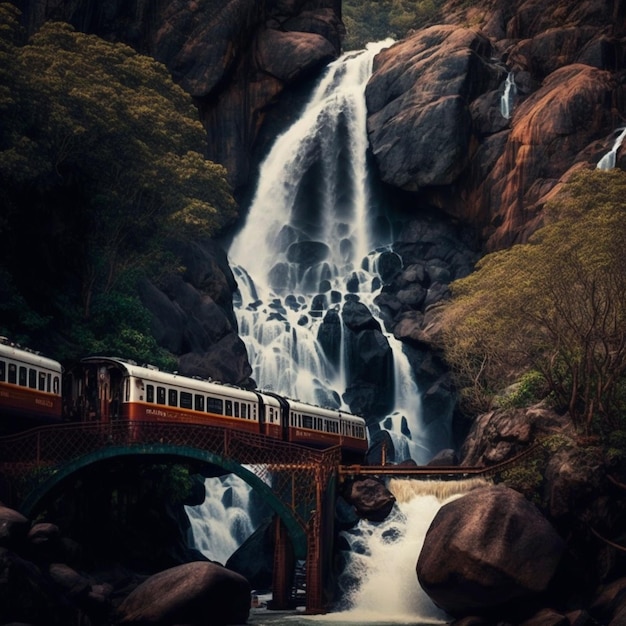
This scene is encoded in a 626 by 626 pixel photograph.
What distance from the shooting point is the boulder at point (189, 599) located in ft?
113

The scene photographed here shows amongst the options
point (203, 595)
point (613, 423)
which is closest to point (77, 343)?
point (203, 595)

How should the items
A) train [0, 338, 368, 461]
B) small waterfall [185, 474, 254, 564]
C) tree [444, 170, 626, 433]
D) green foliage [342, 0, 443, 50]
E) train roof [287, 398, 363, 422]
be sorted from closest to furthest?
train [0, 338, 368, 461] < tree [444, 170, 626, 433] < train roof [287, 398, 363, 422] < small waterfall [185, 474, 254, 564] < green foliage [342, 0, 443, 50]

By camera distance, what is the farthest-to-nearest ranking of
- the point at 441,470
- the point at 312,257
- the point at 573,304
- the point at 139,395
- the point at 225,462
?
the point at 312,257 → the point at 573,304 → the point at 441,470 → the point at 139,395 → the point at 225,462

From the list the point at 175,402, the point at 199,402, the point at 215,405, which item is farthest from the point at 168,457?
the point at 215,405

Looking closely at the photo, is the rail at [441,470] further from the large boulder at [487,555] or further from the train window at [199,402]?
the train window at [199,402]

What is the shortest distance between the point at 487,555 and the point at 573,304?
14.6m

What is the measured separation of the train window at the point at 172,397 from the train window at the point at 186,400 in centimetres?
36

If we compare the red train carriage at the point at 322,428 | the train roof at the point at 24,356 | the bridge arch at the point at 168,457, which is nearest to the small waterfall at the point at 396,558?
the bridge arch at the point at 168,457

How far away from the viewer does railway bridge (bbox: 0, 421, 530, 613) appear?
39.6 meters

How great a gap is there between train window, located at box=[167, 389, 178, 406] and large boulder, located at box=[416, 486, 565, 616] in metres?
12.2

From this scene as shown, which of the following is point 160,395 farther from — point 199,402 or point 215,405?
point 215,405

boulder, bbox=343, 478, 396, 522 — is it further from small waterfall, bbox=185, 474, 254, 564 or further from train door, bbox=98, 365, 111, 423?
small waterfall, bbox=185, 474, 254, 564

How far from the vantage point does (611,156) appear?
72.7 m

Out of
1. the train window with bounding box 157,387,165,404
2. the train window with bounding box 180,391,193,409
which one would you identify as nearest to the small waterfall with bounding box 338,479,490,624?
the train window with bounding box 180,391,193,409
